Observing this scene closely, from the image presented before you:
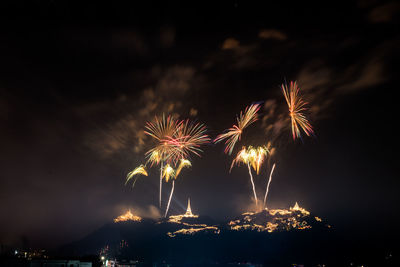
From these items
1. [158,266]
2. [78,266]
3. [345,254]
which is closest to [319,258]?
[345,254]

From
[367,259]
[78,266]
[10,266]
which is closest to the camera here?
[10,266]

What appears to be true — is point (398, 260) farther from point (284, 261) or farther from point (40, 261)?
point (40, 261)

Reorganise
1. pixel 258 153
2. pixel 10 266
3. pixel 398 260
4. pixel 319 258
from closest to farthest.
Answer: pixel 258 153 → pixel 10 266 → pixel 398 260 → pixel 319 258

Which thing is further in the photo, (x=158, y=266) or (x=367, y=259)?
(x=367, y=259)

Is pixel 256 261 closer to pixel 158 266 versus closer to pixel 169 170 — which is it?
pixel 158 266

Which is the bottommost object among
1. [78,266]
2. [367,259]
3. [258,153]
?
[367,259]

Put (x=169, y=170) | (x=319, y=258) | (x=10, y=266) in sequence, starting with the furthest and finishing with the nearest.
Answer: (x=319, y=258), (x=10, y=266), (x=169, y=170)

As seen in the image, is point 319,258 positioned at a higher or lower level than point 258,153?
lower

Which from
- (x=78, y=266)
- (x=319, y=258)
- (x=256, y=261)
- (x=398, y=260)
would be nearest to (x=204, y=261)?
(x=256, y=261)

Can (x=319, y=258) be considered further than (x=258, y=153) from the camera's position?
Yes
